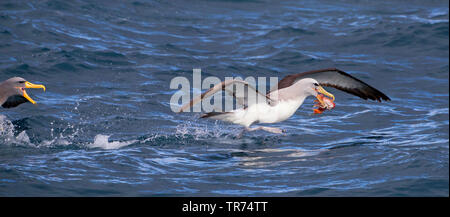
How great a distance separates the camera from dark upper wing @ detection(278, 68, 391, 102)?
12.9 m

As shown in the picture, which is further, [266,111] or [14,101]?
[14,101]

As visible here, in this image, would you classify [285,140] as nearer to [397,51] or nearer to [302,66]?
[302,66]

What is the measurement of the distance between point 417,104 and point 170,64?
731cm

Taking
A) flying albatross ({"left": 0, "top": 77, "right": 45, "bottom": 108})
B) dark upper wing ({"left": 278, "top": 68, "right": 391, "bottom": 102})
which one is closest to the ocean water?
flying albatross ({"left": 0, "top": 77, "right": 45, "bottom": 108})

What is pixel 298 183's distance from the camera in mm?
9836

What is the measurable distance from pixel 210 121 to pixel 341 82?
122 inches

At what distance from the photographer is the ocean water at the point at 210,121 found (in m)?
9.98

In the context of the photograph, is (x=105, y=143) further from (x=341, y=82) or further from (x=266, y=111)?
(x=341, y=82)

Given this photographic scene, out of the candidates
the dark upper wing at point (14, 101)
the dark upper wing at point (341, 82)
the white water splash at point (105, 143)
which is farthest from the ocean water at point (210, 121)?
the dark upper wing at point (341, 82)

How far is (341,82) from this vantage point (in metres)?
13.5

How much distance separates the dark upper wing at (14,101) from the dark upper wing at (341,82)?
18.8ft

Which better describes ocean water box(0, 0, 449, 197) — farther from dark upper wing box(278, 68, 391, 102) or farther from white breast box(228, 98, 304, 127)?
dark upper wing box(278, 68, 391, 102)

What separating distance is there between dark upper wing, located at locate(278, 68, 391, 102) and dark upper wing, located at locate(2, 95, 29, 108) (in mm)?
5742

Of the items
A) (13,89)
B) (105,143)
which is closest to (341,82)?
(105,143)
